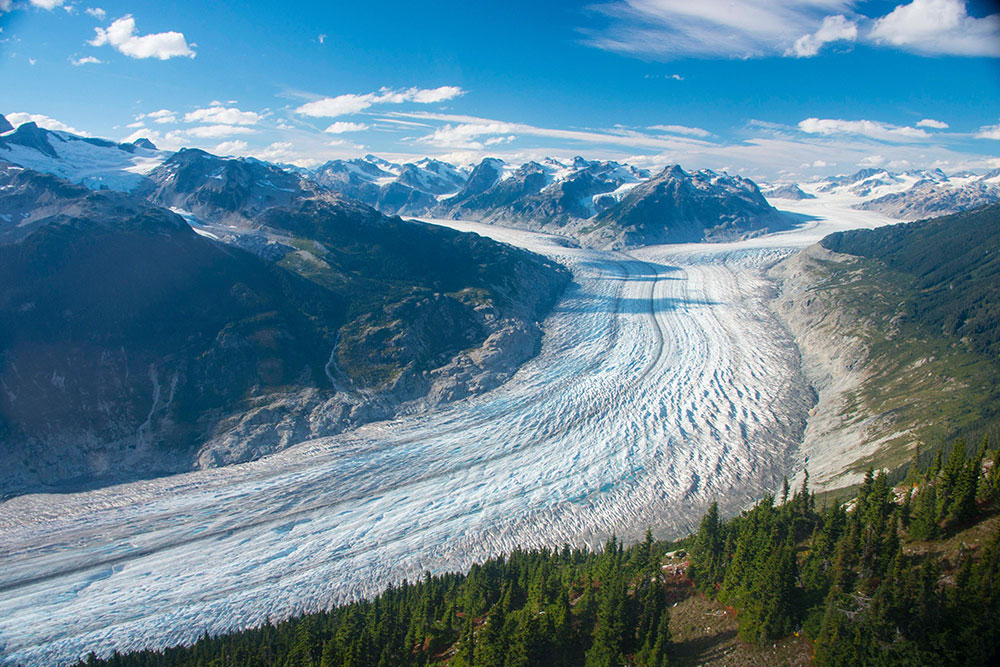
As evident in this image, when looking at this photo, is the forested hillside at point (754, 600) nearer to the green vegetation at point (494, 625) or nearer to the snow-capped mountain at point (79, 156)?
the green vegetation at point (494, 625)

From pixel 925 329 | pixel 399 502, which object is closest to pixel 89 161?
pixel 399 502

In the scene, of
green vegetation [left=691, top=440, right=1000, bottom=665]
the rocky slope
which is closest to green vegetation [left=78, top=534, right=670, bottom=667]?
green vegetation [left=691, top=440, right=1000, bottom=665]

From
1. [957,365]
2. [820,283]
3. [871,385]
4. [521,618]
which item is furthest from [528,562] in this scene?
[820,283]

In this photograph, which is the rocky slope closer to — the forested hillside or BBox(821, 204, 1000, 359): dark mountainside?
BBox(821, 204, 1000, 359): dark mountainside

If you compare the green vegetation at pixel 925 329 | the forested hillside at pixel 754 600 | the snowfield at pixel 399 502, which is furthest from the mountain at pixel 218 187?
the green vegetation at pixel 925 329

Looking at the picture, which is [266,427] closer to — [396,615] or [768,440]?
[396,615]
